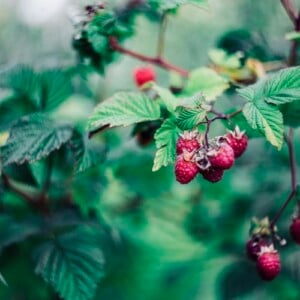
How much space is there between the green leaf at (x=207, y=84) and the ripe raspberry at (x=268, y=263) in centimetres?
22

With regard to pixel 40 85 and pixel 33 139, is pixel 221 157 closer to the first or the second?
pixel 33 139

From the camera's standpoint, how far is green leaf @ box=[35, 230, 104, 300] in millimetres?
845

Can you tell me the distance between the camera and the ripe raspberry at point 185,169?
625 millimetres

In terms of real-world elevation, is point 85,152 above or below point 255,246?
above

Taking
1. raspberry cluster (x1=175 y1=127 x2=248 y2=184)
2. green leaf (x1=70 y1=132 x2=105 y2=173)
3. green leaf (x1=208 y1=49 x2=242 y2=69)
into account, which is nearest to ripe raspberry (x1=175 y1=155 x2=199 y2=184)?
raspberry cluster (x1=175 y1=127 x2=248 y2=184)

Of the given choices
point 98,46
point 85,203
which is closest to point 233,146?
point 98,46

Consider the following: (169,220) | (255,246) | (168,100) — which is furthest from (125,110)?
(169,220)

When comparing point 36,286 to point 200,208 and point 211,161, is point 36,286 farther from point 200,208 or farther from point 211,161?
point 211,161

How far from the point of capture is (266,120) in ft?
2.14

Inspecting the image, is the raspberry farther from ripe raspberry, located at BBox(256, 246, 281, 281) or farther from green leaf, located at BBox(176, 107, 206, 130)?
ripe raspberry, located at BBox(256, 246, 281, 281)

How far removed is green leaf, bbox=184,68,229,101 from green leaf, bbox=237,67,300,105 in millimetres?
117

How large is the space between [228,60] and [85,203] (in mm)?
345

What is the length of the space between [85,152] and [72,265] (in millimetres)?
183

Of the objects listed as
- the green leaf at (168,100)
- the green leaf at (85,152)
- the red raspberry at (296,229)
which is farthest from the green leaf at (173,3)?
the red raspberry at (296,229)
